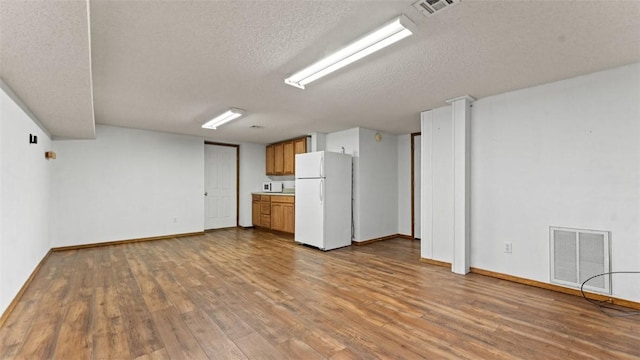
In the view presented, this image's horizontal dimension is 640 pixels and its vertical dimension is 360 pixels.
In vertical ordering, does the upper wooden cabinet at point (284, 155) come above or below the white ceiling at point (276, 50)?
below

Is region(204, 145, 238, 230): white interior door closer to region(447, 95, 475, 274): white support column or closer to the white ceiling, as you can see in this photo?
the white ceiling

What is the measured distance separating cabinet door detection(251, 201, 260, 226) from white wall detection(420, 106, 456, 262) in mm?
4358

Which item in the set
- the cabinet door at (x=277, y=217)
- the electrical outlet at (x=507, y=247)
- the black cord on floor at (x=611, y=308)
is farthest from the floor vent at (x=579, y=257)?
the cabinet door at (x=277, y=217)

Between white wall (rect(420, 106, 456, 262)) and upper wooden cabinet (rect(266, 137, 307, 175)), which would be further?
upper wooden cabinet (rect(266, 137, 307, 175))

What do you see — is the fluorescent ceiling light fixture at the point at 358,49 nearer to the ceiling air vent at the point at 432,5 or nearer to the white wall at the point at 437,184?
the ceiling air vent at the point at 432,5

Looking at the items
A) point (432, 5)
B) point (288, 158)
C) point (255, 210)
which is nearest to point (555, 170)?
point (432, 5)

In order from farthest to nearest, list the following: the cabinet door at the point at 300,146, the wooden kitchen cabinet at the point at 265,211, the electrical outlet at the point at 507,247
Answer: the wooden kitchen cabinet at the point at 265,211, the cabinet door at the point at 300,146, the electrical outlet at the point at 507,247

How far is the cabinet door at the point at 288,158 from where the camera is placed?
22.0ft

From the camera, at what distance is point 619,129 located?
2.73 metres

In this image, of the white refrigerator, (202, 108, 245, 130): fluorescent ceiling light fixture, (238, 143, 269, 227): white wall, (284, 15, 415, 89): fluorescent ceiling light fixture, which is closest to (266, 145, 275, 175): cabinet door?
(238, 143, 269, 227): white wall

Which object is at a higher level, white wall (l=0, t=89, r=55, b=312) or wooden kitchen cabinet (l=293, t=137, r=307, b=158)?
wooden kitchen cabinet (l=293, t=137, r=307, b=158)

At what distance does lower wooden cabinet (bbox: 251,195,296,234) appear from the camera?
242 inches

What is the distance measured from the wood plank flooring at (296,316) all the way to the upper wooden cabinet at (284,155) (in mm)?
3104

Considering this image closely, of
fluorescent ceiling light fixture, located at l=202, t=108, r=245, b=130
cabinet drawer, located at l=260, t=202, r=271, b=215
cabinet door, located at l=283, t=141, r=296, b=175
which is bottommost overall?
cabinet drawer, located at l=260, t=202, r=271, b=215
